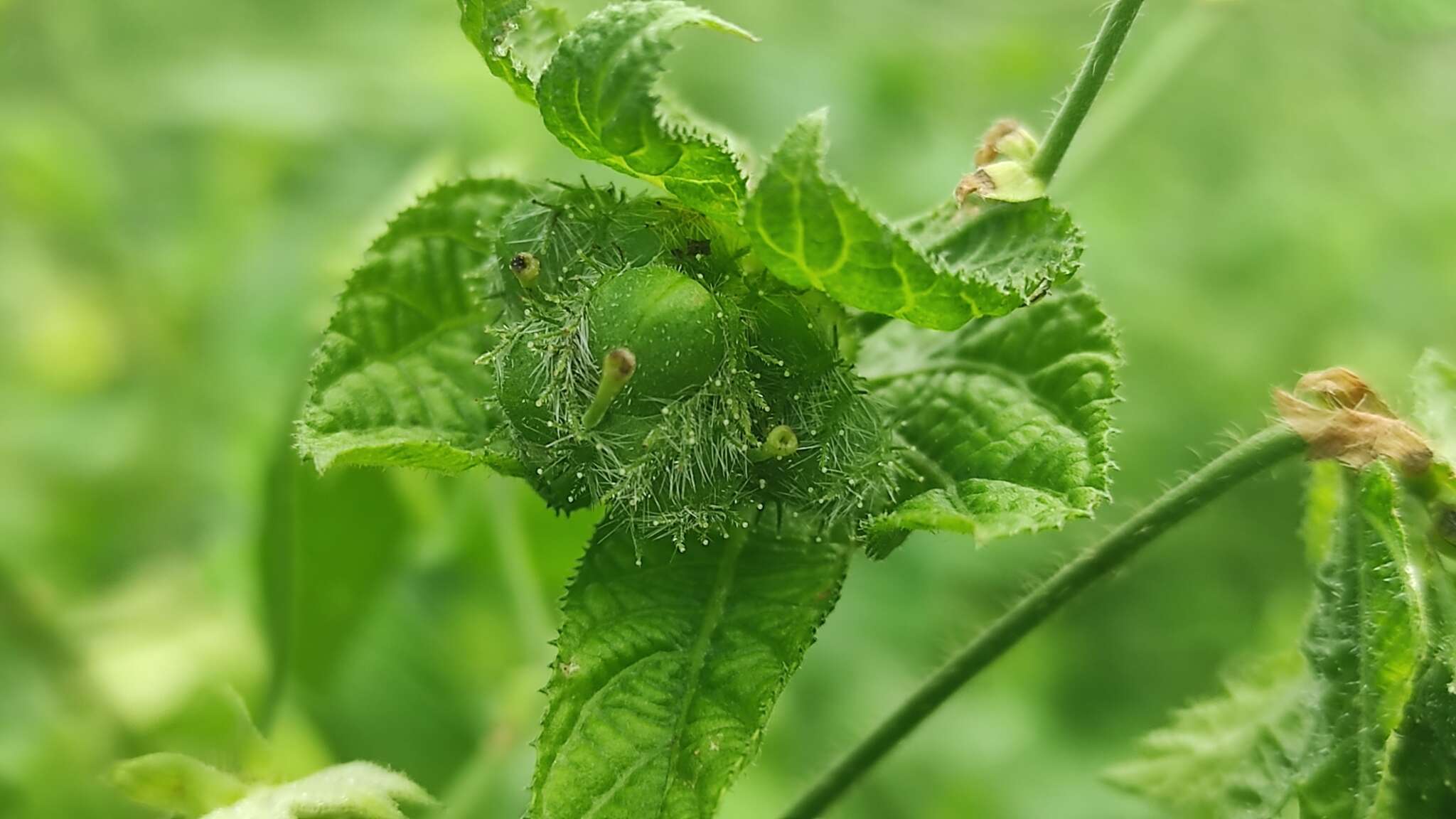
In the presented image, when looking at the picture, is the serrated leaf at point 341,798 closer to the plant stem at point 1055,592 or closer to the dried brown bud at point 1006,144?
the plant stem at point 1055,592

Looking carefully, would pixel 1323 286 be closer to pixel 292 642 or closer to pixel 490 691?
pixel 490 691

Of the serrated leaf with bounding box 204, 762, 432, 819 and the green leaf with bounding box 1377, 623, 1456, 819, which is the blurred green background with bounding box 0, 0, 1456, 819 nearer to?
the serrated leaf with bounding box 204, 762, 432, 819

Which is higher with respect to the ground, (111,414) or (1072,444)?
(111,414)

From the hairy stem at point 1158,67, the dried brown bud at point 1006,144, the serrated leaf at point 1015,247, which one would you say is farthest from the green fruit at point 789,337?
the hairy stem at point 1158,67

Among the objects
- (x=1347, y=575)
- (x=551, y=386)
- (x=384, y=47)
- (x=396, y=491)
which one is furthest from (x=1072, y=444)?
(x=384, y=47)

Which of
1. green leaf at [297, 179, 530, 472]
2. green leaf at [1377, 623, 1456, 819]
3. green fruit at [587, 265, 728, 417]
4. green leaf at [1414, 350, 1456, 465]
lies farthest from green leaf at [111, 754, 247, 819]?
green leaf at [1414, 350, 1456, 465]
